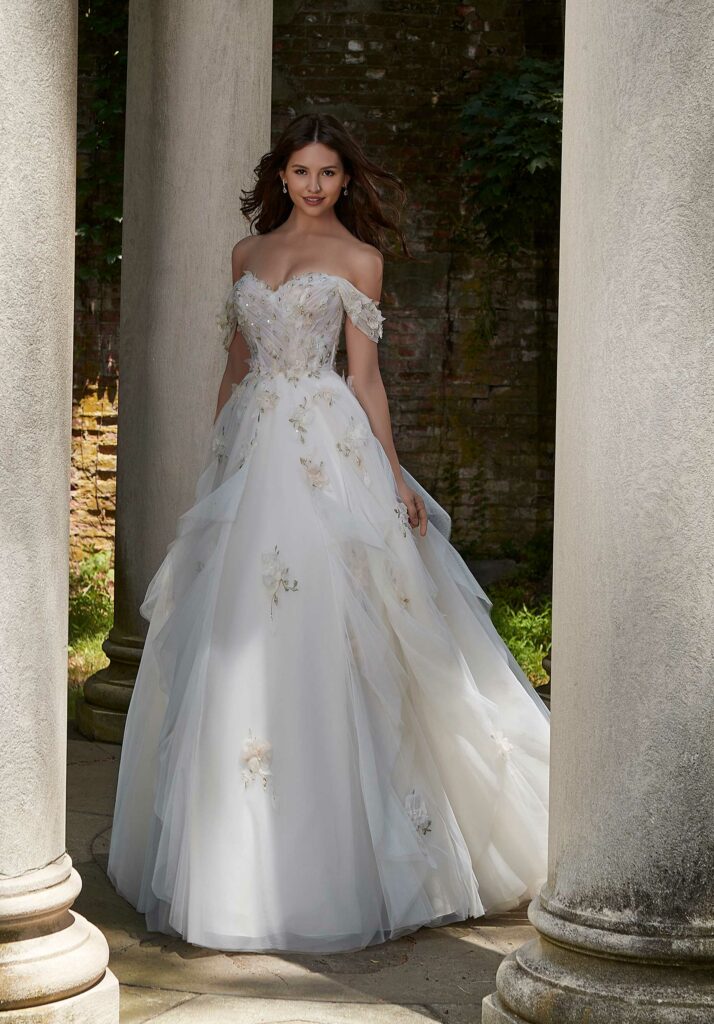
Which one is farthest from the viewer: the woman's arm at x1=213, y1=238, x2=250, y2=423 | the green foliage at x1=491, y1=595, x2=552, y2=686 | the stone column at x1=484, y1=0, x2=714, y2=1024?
the green foliage at x1=491, y1=595, x2=552, y2=686

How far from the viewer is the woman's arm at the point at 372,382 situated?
394cm

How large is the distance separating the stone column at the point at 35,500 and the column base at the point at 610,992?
2.93 feet

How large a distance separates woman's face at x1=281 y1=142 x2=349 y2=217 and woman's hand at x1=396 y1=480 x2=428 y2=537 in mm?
853

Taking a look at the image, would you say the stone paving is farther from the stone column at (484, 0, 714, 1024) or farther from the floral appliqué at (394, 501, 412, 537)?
the floral appliqué at (394, 501, 412, 537)

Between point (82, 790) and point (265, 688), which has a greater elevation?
point (265, 688)

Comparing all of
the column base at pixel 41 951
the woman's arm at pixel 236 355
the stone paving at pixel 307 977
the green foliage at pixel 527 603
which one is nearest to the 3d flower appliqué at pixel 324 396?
the woman's arm at pixel 236 355

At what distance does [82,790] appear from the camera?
4.91 metres

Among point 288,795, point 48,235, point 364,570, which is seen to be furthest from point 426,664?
point 48,235

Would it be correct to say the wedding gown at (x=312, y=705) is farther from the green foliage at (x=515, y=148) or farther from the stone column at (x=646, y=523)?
the green foliage at (x=515, y=148)

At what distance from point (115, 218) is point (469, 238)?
2414mm

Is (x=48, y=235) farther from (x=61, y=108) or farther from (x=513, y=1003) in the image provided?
(x=513, y=1003)

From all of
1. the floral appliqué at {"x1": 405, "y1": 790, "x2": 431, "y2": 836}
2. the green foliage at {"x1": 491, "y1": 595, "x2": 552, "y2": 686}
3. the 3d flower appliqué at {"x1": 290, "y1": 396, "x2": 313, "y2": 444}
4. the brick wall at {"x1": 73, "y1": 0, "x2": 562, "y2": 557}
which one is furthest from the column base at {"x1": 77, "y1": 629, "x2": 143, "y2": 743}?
the brick wall at {"x1": 73, "y1": 0, "x2": 562, "y2": 557}

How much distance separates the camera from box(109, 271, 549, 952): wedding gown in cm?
339

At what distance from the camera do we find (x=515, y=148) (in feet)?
27.7
